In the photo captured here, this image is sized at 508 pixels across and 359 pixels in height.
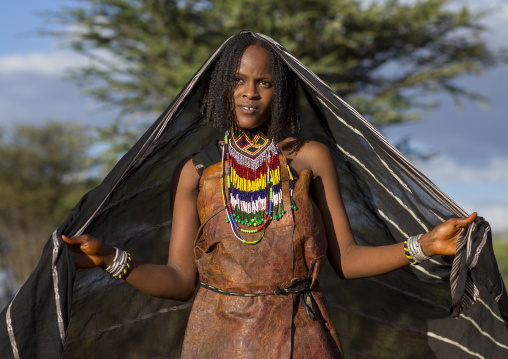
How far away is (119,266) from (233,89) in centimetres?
92

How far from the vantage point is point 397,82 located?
16.7m

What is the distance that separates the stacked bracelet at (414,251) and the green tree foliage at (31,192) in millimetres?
24679

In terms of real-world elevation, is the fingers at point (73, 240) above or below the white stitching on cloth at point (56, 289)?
above

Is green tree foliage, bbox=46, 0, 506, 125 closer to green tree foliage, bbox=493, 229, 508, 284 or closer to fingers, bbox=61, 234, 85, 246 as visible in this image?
green tree foliage, bbox=493, 229, 508, 284

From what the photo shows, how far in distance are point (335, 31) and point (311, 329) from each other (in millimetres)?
13408

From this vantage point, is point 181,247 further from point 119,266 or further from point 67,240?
point 67,240

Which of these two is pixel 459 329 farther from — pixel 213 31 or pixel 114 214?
pixel 213 31

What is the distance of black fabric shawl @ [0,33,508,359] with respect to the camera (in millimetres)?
2818

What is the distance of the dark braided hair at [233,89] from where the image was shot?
314 cm

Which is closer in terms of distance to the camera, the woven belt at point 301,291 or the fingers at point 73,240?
the fingers at point 73,240

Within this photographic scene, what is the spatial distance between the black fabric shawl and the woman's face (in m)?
0.10

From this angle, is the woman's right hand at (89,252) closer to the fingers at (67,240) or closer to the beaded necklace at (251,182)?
the fingers at (67,240)

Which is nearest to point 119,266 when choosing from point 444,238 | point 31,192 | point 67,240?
point 67,240

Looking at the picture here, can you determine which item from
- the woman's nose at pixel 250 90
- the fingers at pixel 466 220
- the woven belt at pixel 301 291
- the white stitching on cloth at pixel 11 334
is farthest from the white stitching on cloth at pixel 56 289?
the fingers at pixel 466 220
